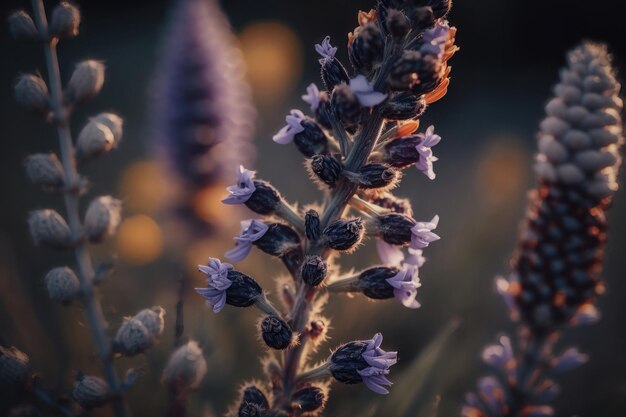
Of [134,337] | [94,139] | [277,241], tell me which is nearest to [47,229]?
[94,139]

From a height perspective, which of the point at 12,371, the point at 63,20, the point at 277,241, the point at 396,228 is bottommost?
the point at 12,371

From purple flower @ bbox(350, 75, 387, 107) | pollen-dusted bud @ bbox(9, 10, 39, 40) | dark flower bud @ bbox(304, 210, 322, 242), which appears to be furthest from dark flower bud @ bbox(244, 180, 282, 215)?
pollen-dusted bud @ bbox(9, 10, 39, 40)

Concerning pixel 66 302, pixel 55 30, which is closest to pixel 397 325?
pixel 66 302

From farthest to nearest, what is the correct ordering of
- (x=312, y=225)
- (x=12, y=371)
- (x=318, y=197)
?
(x=318, y=197) → (x=312, y=225) → (x=12, y=371)

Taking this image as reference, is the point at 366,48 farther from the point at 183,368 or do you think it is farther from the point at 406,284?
the point at 183,368

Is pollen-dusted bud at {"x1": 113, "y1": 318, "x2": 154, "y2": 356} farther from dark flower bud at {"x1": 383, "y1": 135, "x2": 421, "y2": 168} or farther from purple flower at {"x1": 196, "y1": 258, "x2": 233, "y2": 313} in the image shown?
dark flower bud at {"x1": 383, "y1": 135, "x2": 421, "y2": 168}
